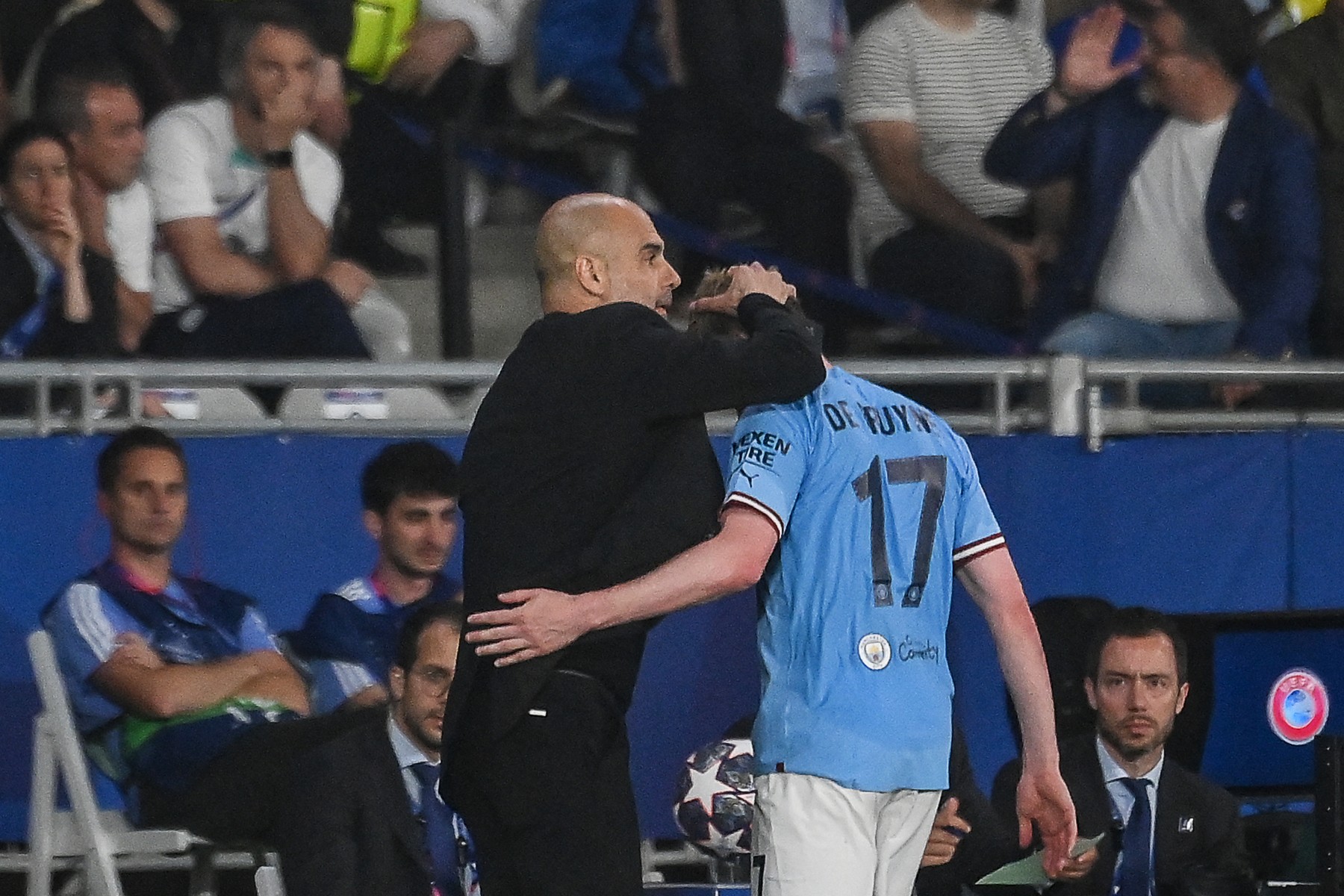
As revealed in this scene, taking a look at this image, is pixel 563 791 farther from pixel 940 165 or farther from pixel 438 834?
pixel 940 165

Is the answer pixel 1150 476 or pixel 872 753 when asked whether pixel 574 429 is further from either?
pixel 1150 476

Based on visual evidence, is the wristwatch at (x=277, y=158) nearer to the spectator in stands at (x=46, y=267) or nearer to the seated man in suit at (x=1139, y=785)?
the spectator in stands at (x=46, y=267)

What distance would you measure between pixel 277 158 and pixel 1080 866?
2.89 m

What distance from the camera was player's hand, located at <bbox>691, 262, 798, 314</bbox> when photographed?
10.7 ft

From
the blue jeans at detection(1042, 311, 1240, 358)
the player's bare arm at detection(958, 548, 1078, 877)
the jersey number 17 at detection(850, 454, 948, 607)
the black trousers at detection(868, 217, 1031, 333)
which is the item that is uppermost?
the black trousers at detection(868, 217, 1031, 333)

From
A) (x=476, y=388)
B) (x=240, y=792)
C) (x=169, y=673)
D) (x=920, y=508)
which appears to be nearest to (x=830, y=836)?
(x=920, y=508)

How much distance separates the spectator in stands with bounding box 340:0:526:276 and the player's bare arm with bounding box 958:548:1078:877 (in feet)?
10.8

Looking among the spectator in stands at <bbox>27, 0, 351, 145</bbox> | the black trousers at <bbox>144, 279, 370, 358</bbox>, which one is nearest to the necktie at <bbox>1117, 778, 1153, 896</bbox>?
the black trousers at <bbox>144, 279, 370, 358</bbox>

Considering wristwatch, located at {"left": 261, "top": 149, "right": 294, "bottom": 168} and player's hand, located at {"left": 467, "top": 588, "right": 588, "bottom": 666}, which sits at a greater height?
wristwatch, located at {"left": 261, "top": 149, "right": 294, "bottom": 168}

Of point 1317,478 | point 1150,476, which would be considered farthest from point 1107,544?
point 1317,478

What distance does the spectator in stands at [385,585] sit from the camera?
16.4 ft

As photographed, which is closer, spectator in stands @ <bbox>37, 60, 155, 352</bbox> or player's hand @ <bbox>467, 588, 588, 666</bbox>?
player's hand @ <bbox>467, 588, 588, 666</bbox>

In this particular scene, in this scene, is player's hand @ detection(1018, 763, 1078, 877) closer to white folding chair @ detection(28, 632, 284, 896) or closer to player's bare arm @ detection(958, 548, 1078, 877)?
player's bare arm @ detection(958, 548, 1078, 877)

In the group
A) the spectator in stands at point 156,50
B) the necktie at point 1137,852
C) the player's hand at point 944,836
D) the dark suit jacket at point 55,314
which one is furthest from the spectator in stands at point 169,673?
the necktie at point 1137,852
